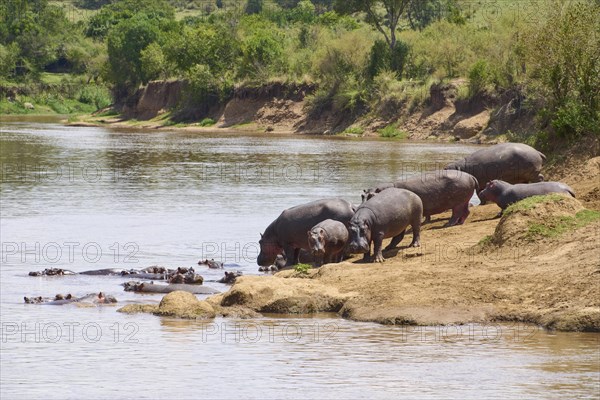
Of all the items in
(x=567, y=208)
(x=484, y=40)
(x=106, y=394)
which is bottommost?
(x=106, y=394)

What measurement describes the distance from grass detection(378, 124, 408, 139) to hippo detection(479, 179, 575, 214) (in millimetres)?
40288

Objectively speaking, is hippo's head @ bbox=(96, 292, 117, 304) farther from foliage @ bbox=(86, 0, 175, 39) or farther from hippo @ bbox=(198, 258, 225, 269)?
foliage @ bbox=(86, 0, 175, 39)

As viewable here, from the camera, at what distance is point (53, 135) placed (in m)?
66.2

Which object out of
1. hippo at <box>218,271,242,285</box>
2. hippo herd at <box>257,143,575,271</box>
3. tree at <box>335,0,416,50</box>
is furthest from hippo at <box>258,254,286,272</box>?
tree at <box>335,0,416,50</box>

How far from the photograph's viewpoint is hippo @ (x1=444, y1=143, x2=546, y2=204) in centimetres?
2241

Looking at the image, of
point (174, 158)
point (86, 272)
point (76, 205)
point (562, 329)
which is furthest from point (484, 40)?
point (562, 329)

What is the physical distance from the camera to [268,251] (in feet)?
62.8

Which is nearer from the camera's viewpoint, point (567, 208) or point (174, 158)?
point (567, 208)

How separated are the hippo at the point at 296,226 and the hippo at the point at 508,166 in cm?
451

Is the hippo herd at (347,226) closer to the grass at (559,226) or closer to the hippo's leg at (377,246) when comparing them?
the hippo's leg at (377,246)

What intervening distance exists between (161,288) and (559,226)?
576cm

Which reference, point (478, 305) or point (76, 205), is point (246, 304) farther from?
point (76, 205)

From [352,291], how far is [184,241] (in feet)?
27.3

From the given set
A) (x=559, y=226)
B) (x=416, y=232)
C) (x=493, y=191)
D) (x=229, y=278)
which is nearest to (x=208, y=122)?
(x=493, y=191)
